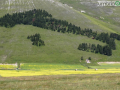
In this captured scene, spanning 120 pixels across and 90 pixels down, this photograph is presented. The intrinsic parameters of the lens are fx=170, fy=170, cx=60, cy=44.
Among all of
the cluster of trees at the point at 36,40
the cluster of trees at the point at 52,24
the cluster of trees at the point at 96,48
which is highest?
the cluster of trees at the point at 52,24

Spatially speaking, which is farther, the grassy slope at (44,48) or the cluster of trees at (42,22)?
the cluster of trees at (42,22)

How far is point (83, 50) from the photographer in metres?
112

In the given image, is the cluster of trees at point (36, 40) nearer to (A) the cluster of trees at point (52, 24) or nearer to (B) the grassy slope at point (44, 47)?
(B) the grassy slope at point (44, 47)

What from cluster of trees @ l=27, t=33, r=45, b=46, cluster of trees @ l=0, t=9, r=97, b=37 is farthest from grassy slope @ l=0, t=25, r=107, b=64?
cluster of trees @ l=0, t=9, r=97, b=37

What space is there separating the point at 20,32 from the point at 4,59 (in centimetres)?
4034

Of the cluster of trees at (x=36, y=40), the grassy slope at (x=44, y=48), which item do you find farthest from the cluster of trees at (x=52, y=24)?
the cluster of trees at (x=36, y=40)

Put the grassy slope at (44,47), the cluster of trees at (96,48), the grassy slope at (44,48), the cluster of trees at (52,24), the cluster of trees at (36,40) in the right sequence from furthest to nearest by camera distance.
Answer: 1. the cluster of trees at (52,24)
2. the cluster of trees at (36,40)
3. the cluster of trees at (96,48)
4. the grassy slope at (44,47)
5. the grassy slope at (44,48)

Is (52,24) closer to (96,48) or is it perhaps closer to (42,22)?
(42,22)

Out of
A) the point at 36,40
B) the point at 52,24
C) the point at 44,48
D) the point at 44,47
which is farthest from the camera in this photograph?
the point at 52,24

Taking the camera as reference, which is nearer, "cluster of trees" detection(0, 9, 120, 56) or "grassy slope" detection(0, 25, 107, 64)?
"grassy slope" detection(0, 25, 107, 64)

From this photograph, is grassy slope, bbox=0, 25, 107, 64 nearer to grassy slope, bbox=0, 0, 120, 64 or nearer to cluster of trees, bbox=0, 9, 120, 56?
grassy slope, bbox=0, 0, 120, 64

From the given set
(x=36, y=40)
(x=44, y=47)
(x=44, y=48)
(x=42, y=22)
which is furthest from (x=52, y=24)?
(x=44, y=48)

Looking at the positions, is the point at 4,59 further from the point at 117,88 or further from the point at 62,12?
the point at 62,12

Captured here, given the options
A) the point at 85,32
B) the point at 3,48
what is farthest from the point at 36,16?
the point at 3,48
